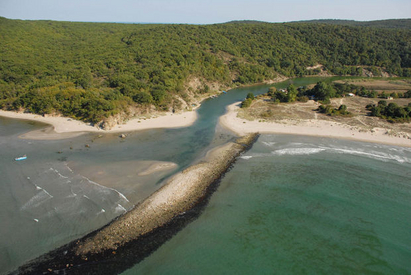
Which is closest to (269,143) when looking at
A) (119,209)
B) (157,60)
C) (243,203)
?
(243,203)

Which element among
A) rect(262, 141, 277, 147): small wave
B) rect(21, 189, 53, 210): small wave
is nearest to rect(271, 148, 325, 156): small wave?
rect(262, 141, 277, 147): small wave

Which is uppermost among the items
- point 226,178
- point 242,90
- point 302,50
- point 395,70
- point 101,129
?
point 302,50

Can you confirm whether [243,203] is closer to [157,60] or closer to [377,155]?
[377,155]

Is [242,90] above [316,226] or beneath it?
above

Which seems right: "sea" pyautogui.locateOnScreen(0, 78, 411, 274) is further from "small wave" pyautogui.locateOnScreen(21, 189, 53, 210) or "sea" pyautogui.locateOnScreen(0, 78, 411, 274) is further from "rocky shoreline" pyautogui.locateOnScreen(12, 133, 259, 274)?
"rocky shoreline" pyautogui.locateOnScreen(12, 133, 259, 274)

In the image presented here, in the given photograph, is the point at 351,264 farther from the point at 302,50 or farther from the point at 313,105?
the point at 302,50

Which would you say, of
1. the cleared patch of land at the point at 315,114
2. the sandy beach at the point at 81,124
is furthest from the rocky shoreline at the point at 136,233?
the cleared patch of land at the point at 315,114

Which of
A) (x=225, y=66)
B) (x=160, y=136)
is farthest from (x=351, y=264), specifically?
(x=225, y=66)
